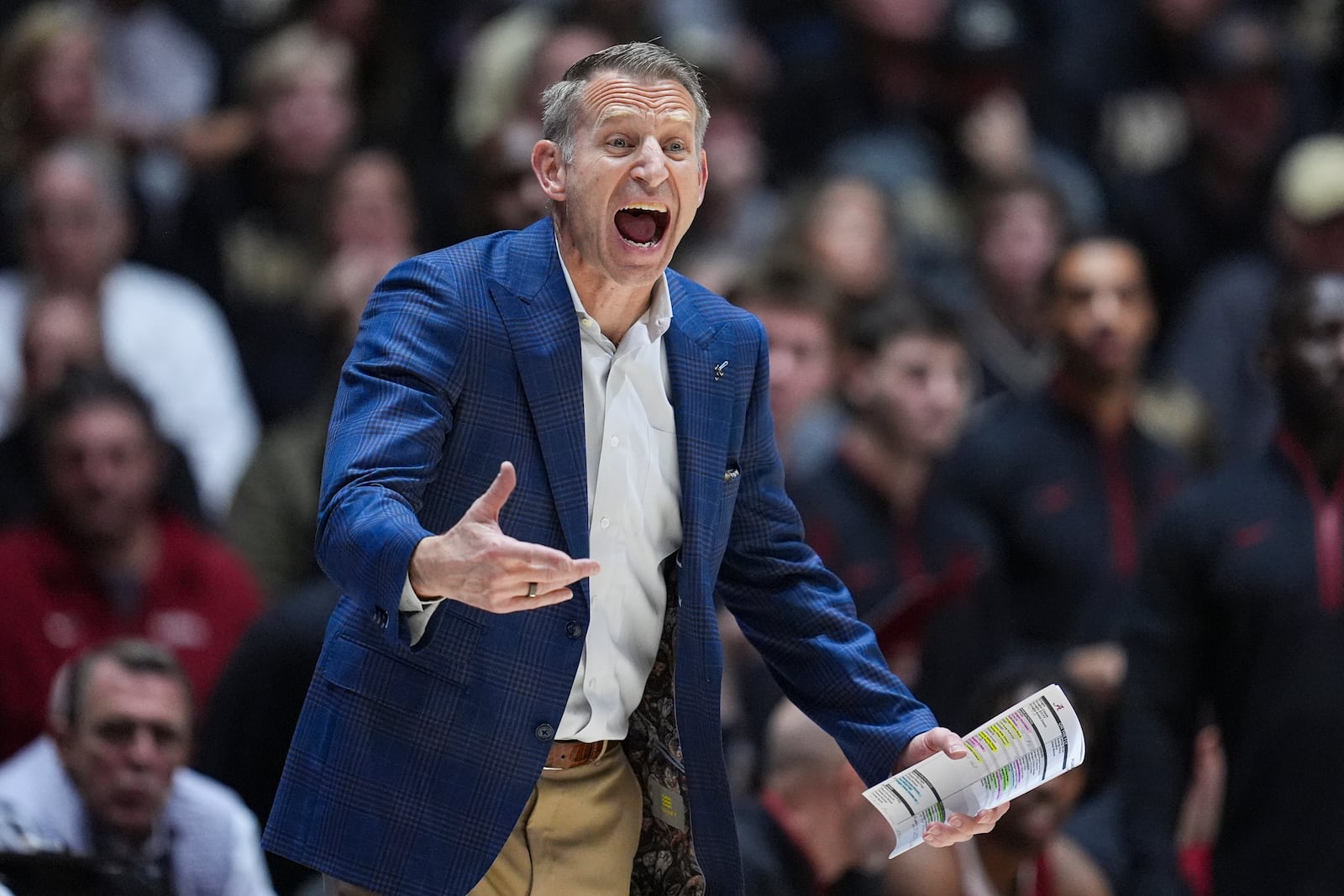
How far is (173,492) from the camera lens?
603cm

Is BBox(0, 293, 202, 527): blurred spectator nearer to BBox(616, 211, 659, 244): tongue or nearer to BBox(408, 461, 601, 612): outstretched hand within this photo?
BBox(616, 211, 659, 244): tongue

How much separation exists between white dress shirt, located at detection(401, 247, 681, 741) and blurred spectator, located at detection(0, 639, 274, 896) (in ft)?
5.62

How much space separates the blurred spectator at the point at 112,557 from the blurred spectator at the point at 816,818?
162 centimetres

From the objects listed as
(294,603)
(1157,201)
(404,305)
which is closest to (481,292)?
(404,305)

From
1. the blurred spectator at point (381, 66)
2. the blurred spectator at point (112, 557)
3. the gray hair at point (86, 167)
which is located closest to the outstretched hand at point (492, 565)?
the blurred spectator at point (112, 557)

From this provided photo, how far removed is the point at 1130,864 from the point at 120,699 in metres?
2.25

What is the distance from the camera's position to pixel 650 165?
2.88 m

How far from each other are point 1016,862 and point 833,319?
99.8 inches

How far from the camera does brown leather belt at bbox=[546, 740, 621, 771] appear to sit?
9.72 ft

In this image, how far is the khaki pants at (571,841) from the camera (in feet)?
9.66

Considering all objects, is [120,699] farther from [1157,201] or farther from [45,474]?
[1157,201]

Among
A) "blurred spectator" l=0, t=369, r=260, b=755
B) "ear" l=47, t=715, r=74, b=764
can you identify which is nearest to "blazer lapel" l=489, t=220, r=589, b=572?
"ear" l=47, t=715, r=74, b=764

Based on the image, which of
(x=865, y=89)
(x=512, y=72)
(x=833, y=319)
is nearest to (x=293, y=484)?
(x=833, y=319)

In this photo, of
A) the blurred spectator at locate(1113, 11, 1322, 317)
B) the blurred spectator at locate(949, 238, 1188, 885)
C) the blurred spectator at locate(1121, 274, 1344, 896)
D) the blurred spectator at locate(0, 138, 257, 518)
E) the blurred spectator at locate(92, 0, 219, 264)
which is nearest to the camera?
the blurred spectator at locate(1121, 274, 1344, 896)
